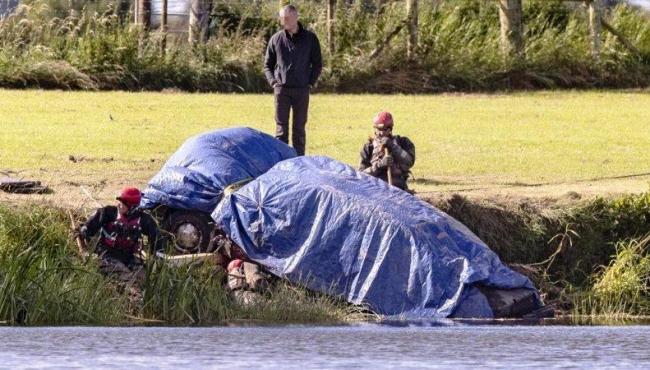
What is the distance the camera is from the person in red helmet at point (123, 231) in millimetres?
19266

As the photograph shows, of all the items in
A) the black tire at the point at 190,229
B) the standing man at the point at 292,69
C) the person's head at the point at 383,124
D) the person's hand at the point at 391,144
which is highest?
the standing man at the point at 292,69

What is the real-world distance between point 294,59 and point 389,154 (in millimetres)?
1924

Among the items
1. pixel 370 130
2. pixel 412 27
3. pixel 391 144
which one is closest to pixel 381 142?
pixel 391 144

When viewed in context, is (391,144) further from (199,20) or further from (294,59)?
(199,20)

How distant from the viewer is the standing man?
22.0m

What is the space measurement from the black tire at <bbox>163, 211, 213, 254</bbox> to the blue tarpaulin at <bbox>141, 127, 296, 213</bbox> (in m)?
0.10

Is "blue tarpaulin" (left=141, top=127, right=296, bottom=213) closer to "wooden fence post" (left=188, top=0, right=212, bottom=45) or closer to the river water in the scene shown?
the river water

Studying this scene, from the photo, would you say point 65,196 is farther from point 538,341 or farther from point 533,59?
point 533,59

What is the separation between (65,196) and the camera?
21391 millimetres

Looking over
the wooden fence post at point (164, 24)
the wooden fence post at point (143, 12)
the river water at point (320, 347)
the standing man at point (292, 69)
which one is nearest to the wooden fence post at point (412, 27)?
the wooden fence post at point (164, 24)

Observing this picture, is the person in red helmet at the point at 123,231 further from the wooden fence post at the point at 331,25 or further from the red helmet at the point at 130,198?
the wooden fence post at the point at 331,25

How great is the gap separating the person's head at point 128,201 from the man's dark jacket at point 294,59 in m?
3.37

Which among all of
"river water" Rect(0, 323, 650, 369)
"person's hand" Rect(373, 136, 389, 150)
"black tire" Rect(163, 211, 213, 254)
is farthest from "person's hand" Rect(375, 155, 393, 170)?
"river water" Rect(0, 323, 650, 369)

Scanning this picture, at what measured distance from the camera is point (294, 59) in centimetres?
2203
